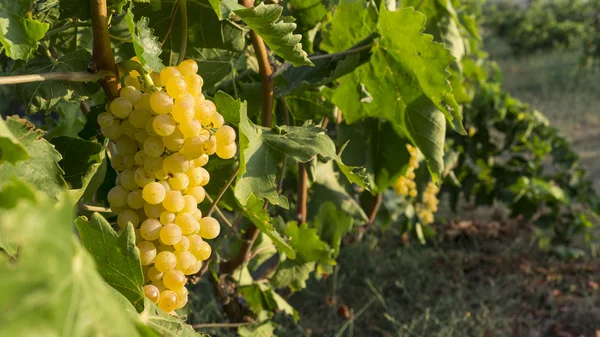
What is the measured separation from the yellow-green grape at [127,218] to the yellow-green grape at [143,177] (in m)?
0.06

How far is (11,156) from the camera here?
0.64 metres

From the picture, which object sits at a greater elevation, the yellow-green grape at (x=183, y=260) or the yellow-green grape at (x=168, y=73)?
the yellow-green grape at (x=168, y=73)


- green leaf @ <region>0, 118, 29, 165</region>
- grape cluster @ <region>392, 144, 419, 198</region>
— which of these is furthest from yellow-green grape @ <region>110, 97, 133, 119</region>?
grape cluster @ <region>392, 144, 419, 198</region>

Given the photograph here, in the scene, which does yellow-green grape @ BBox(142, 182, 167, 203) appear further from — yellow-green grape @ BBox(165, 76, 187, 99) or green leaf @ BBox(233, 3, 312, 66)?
green leaf @ BBox(233, 3, 312, 66)

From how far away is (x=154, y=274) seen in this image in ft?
3.28

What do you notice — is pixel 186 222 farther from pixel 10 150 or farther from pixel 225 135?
pixel 10 150

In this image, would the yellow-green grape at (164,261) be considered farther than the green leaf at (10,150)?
Yes

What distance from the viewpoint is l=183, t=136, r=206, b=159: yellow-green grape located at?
3.14ft

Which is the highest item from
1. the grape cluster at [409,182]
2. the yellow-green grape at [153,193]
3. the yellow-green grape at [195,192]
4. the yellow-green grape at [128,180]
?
the yellow-green grape at [153,193]

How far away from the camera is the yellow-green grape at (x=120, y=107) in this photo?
3.15 feet

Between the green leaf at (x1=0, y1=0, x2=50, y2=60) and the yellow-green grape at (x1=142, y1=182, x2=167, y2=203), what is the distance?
262 mm

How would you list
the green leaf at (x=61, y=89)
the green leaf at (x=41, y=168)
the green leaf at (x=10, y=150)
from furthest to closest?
the green leaf at (x=61, y=89)
the green leaf at (x=41, y=168)
the green leaf at (x=10, y=150)

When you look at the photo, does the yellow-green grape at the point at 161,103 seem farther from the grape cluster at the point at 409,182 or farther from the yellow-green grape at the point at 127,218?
the grape cluster at the point at 409,182

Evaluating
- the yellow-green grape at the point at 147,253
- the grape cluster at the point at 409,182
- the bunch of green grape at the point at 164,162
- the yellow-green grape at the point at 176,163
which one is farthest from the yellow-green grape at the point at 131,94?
the grape cluster at the point at 409,182
